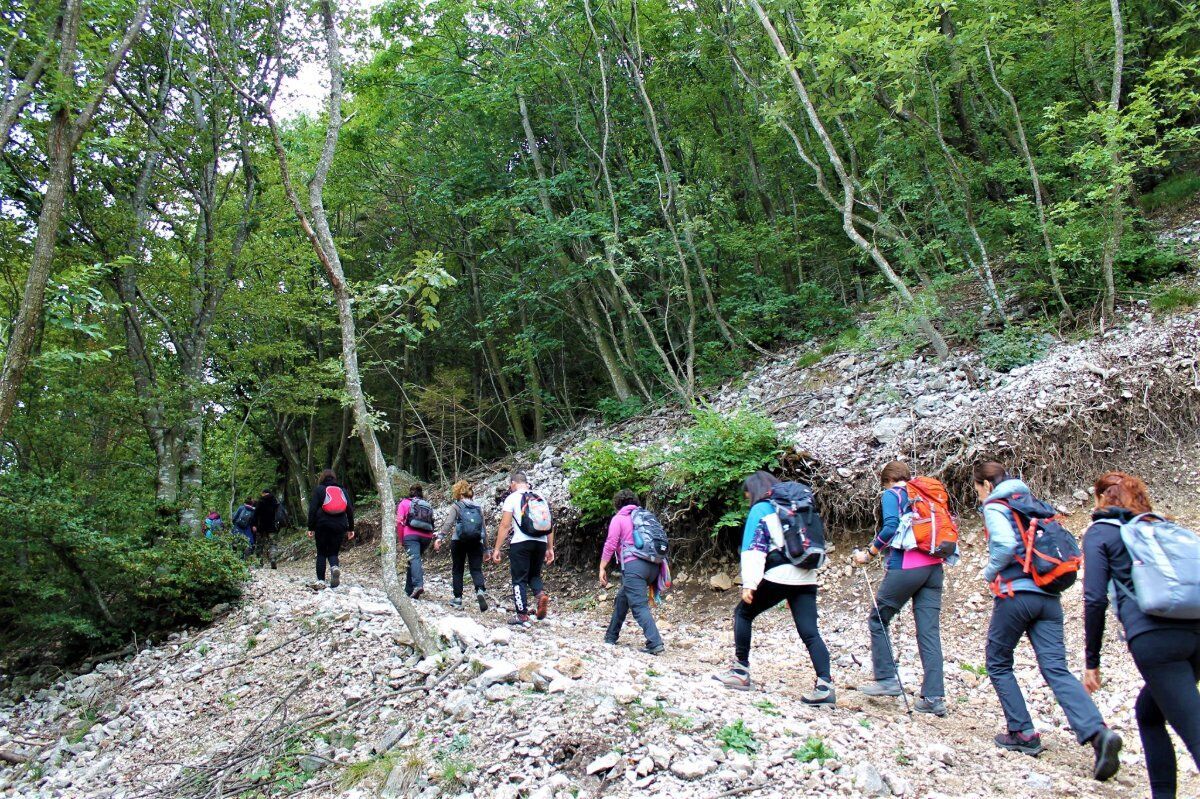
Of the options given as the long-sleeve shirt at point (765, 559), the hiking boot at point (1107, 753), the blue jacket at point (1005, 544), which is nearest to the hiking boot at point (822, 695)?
the long-sleeve shirt at point (765, 559)

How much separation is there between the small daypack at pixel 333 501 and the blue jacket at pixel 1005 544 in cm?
871

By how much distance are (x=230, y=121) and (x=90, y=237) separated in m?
3.90

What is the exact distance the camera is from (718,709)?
4.55 m

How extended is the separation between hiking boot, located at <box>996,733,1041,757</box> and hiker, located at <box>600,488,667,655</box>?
10.2ft

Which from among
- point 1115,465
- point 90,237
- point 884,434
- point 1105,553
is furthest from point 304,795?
point 90,237

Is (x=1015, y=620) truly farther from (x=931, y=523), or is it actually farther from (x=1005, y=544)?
(x=931, y=523)

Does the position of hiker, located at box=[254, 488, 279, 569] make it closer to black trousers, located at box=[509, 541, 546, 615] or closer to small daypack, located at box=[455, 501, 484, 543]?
small daypack, located at box=[455, 501, 484, 543]

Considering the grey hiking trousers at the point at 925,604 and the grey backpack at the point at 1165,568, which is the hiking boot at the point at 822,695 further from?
the grey backpack at the point at 1165,568

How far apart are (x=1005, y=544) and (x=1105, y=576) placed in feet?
2.56

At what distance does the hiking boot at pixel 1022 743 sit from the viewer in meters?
4.38

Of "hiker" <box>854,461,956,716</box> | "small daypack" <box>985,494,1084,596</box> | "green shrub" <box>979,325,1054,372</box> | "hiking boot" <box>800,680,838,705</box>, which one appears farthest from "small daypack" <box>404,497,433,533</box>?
"green shrub" <box>979,325,1054,372</box>

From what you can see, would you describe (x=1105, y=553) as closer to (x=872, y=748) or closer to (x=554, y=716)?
(x=872, y=748)

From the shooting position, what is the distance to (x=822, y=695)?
5.02 m

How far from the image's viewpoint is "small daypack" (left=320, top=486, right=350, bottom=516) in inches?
398
